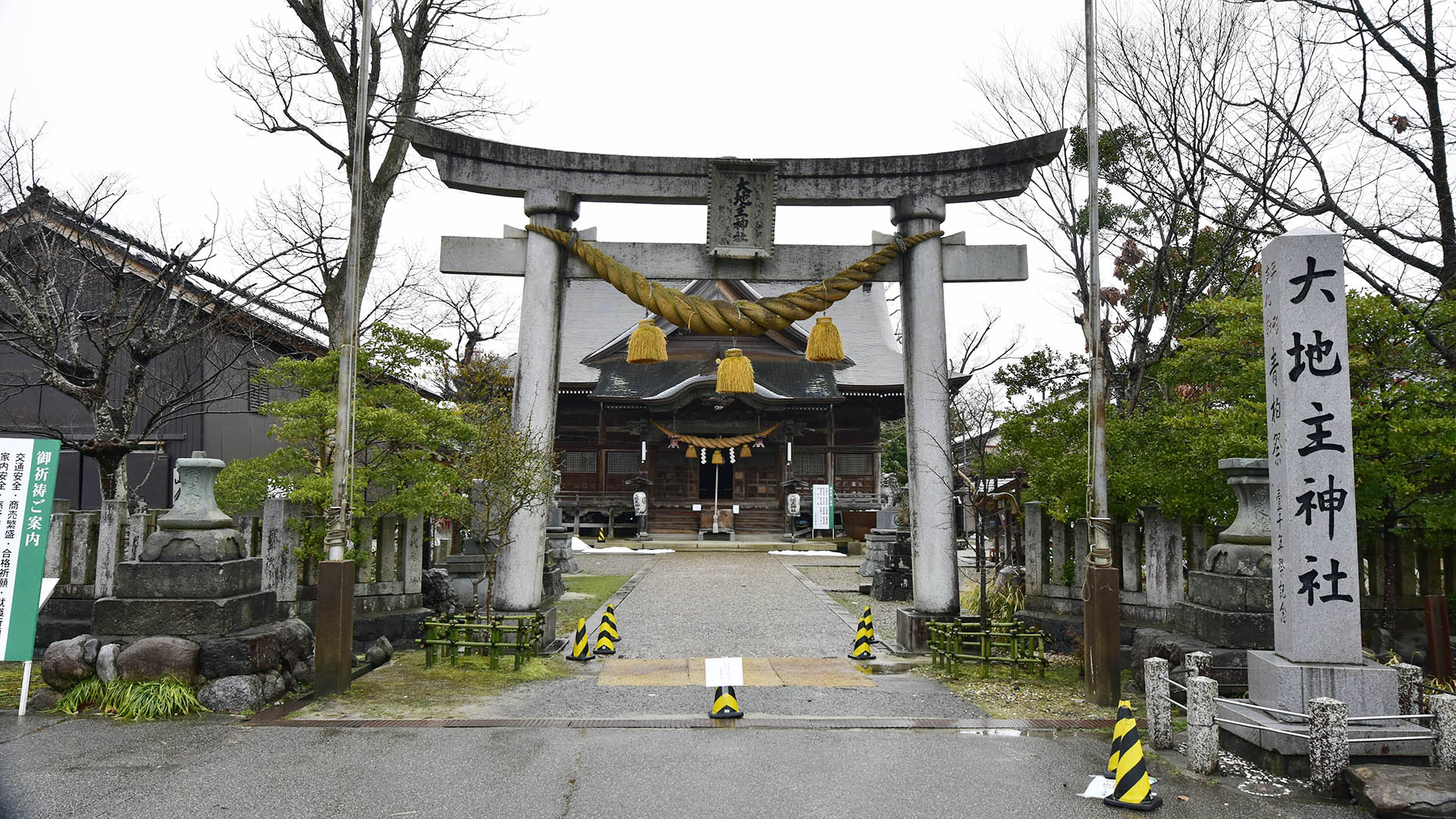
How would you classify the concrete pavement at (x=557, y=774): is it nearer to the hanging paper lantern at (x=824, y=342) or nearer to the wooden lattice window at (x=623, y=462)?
the hanging paper lantern at (x=824, y=342)

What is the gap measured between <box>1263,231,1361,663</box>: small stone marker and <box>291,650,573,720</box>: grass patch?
614 cm

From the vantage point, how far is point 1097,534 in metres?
7.06

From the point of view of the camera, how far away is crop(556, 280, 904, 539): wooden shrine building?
91.1 feet

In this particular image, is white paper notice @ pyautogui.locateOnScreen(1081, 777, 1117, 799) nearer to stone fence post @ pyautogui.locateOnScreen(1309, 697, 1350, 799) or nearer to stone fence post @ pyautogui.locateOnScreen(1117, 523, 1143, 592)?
stone fence post @ pyautogui.locateOnScreen(1309, 697, 1350, 799)

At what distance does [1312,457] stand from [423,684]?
281 inches

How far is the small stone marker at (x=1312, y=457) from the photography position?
530 centimetres

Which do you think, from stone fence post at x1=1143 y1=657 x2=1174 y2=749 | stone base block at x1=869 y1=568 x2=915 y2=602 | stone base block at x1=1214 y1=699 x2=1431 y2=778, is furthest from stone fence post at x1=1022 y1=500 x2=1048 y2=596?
stone base block at x1=869 y1=568 x2=915 y2=602

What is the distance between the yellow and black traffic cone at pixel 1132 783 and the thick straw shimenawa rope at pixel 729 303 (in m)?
5.36

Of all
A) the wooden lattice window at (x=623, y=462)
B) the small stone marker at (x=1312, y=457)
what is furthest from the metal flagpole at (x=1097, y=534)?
the wooden lattice window at (x=623, y=462)

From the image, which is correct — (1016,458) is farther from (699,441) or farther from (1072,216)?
(699,441)

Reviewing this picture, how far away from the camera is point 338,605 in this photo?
6.99 metres

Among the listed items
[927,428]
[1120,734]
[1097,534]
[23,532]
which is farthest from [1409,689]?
[23,532]

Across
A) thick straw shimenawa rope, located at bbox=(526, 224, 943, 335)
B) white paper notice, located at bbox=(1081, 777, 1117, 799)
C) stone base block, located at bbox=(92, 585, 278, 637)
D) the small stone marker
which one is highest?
thick straw shimenawa rope, located at bbox=(526, 224, 943, 335)

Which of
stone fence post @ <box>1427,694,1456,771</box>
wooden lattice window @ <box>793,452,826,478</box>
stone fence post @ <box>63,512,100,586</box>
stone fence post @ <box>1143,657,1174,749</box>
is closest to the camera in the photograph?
stone fence post @ <box>1427,694,1456,771</box>
